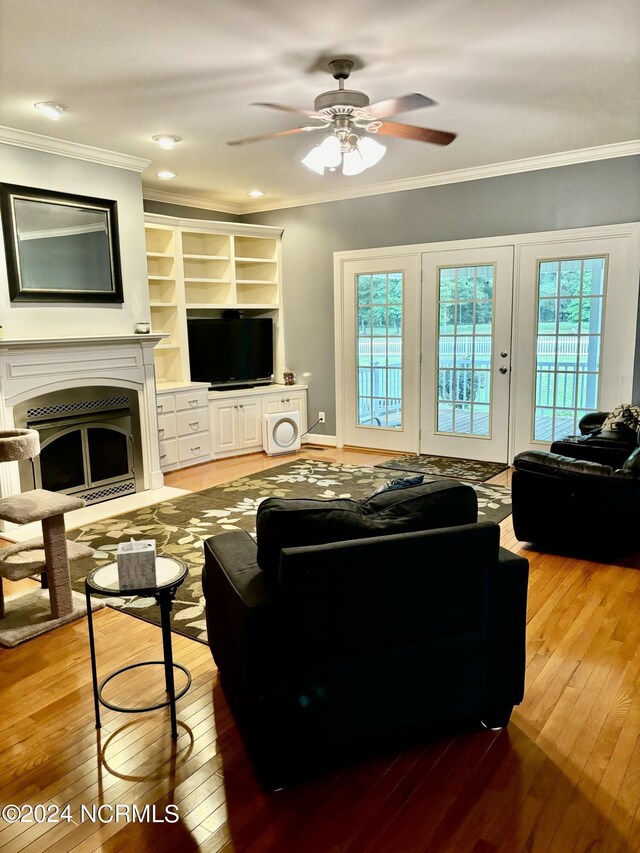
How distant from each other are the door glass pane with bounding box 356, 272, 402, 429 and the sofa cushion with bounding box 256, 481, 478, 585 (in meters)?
4.59

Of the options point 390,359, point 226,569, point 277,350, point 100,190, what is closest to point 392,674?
point 226,569

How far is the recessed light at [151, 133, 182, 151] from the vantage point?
4572mm

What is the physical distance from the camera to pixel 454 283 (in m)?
6.15

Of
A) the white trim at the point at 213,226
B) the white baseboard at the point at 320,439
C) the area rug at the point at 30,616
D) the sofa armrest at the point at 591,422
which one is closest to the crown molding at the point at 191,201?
the white trim at the point at 213,226

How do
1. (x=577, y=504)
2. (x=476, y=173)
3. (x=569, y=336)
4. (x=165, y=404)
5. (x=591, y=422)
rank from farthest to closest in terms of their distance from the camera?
(x=165, y=404) < (x=476, y=173) < (x=569, y=336) < (x=591, y=422) < (x=577, y=504)

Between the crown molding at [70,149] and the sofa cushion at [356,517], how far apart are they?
380cm

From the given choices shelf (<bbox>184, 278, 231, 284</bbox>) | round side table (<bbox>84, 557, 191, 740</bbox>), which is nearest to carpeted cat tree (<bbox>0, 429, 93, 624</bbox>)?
round side table (<bbox>84, 557, 191, 740</bbox>)

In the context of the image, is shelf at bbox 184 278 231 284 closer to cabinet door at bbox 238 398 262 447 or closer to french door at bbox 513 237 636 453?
cabinet door at bbox 238 398 262 447

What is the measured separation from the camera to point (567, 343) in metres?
5.58

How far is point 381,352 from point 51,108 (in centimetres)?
385

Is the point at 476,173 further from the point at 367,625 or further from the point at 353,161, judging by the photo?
the point at 367,625

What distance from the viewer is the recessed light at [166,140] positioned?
4.57m

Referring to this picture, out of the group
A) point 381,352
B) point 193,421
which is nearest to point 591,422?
point 381,352

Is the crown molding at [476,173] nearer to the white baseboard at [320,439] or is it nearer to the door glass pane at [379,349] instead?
the door glass pane at [379,349]
